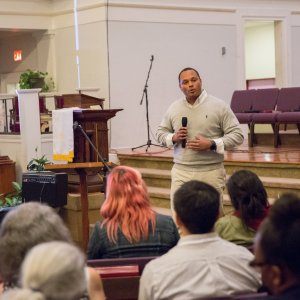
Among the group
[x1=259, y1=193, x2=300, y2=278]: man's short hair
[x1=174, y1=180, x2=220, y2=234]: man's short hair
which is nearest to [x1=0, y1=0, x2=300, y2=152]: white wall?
[x1=174, y1=180, x2=220, y2=234]: man's short hair

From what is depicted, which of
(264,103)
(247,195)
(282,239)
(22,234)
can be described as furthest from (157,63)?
(282,239)

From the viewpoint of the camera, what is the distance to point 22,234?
2.28 m

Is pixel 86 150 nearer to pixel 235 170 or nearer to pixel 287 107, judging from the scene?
pixel 235 170

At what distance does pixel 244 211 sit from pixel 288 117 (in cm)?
600

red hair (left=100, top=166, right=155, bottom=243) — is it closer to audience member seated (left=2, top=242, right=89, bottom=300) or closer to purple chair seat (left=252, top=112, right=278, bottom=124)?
audience member seated (left=2, top=242, right=89, bottom=300)

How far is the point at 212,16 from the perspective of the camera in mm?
11688

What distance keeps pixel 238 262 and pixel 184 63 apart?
9.03m

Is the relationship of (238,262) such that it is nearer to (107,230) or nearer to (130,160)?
(107,230)

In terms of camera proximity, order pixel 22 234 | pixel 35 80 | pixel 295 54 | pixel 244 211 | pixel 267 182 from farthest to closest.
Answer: pixel 295 54 → pixel 35 80 → pixel 267 182 → pixel 244 211 → pixel 22 234

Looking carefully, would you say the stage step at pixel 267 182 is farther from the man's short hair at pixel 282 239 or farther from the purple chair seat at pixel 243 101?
the man's short hair at pixel 282 239

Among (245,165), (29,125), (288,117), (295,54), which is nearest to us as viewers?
(245,165)

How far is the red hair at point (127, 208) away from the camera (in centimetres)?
320

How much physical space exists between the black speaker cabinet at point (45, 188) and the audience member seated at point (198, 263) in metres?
3.90

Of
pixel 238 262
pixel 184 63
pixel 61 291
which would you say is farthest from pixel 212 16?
pixel 61 291
